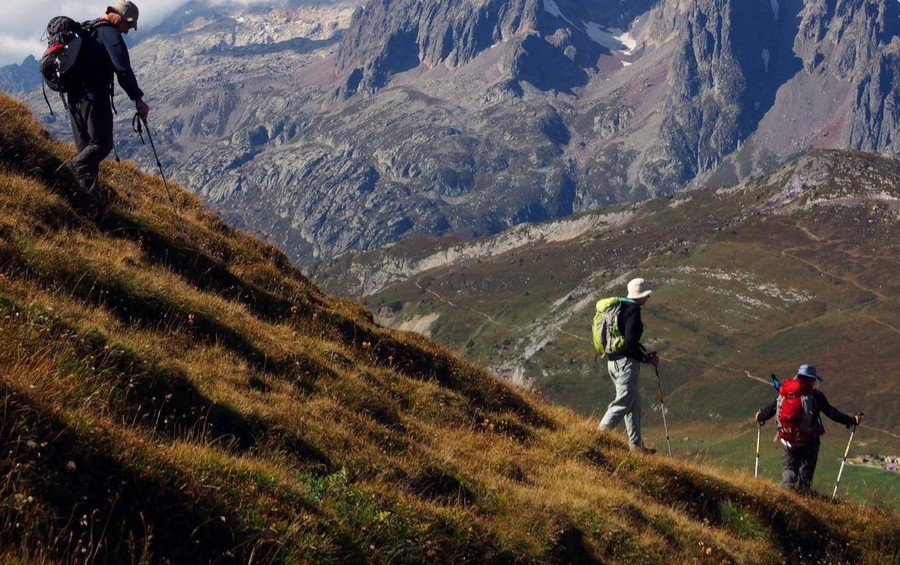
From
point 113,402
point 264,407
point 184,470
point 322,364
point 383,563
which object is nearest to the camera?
point 184,470

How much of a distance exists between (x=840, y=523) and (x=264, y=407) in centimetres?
1220

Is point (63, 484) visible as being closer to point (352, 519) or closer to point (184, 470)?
point (184, 470)

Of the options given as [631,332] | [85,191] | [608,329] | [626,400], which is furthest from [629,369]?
[85,191]

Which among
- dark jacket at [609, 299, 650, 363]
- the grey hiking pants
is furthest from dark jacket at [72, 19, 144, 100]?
the grey hiking pants

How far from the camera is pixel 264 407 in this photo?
10852 mm

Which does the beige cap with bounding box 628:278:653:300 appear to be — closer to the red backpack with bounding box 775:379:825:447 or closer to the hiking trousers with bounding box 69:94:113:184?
the red backpack with bounding box 775:379:825:447

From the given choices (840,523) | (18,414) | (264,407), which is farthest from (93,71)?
(840,523)

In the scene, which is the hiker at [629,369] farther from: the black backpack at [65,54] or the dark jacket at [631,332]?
the black backpack at [65,54]

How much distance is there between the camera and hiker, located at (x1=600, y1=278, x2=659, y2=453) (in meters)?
17.5

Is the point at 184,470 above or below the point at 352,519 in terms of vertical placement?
above

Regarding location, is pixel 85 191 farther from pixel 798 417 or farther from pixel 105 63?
pixel 798 417

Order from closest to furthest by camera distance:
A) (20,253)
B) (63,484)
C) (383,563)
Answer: (63,484) < (383,563) < (20,253)

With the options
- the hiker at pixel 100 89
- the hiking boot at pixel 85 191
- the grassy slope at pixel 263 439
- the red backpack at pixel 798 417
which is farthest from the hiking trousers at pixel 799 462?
the hiker at pixel 100 89

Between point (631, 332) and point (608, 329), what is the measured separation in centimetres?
61
